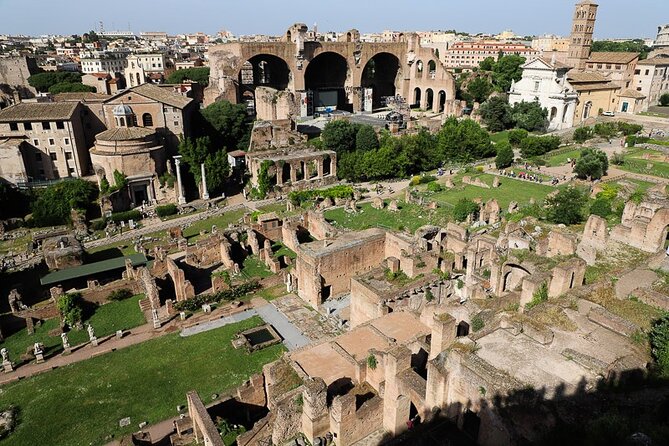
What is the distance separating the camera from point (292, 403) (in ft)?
49.9

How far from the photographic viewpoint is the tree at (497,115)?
57.6 metres

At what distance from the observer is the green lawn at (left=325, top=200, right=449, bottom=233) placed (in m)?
32.1

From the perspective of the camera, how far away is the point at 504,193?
1431 inches

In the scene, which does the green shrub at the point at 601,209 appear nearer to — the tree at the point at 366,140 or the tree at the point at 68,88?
the tree at the point at 366,140

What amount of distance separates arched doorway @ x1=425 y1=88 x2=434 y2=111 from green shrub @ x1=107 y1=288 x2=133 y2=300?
58108mm

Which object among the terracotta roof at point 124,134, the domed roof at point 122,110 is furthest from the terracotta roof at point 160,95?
the terracotta roof at point 124,134

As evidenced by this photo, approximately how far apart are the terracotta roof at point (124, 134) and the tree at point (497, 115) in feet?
128

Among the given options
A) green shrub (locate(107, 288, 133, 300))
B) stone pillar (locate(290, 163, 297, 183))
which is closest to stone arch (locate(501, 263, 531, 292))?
green shrub (locate(107, 288, 133, 300))

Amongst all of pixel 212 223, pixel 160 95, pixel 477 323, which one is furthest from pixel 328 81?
pixel 477 323

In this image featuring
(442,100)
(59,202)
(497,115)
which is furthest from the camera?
(442,100)

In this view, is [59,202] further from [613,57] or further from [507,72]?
[613,57]

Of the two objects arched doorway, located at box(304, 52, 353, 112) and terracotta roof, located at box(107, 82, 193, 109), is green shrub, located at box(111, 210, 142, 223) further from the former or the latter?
arched doorway, located at box(304, 52, 353, 112)

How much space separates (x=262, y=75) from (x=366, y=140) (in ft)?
95.7

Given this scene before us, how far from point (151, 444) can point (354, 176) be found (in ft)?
109
